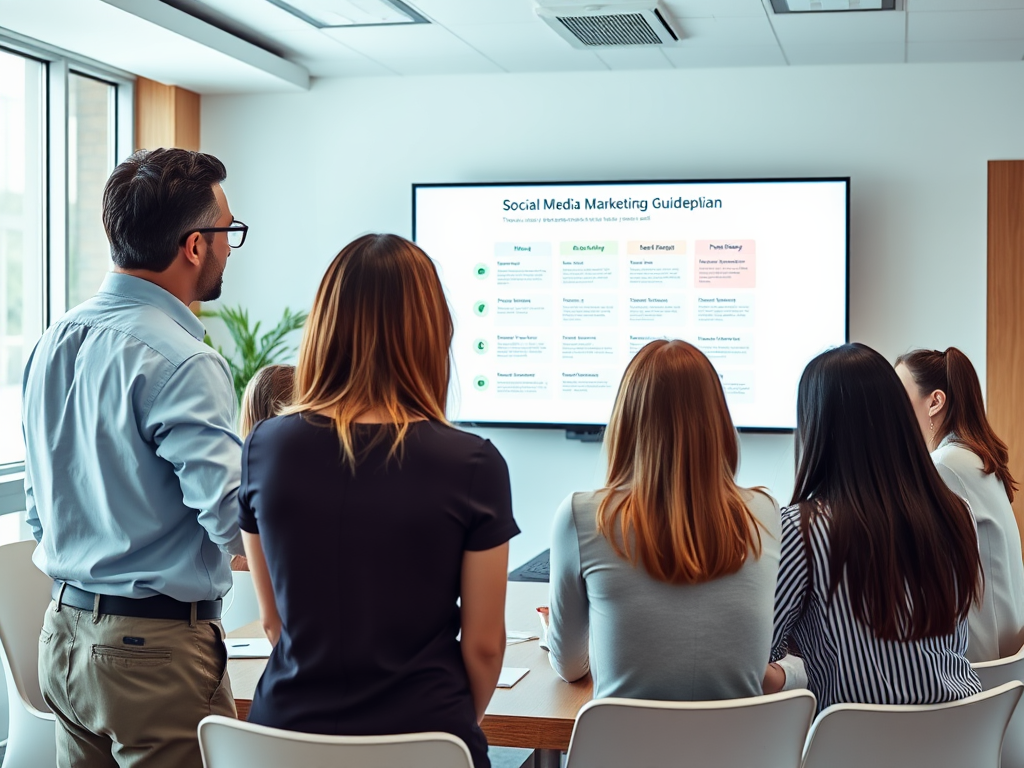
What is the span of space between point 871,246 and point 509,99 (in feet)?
5.80

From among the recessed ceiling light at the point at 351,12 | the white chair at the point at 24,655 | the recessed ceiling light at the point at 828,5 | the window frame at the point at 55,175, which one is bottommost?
the white chair at the point at 24,655

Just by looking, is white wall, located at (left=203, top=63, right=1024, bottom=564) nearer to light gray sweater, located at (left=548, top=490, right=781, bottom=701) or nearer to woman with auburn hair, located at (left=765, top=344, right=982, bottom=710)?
woman with auburn hair, located at (left=765, top=344, right=982, bottom=710)

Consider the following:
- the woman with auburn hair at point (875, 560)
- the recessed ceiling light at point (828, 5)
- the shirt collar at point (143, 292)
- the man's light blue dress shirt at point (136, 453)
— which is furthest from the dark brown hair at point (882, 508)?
the recessed ceiling light at point (828, 5)

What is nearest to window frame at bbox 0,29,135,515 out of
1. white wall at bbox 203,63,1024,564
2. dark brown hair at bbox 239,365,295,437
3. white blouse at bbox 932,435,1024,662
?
white wall at bbox 203,63,1024,564

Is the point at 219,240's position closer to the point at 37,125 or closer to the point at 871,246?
the point at 37,125

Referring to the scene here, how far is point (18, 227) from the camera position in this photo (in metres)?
4.26

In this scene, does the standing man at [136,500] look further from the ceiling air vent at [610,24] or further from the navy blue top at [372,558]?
the ceiling air vent at [610,24]

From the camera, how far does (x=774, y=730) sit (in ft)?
5.32

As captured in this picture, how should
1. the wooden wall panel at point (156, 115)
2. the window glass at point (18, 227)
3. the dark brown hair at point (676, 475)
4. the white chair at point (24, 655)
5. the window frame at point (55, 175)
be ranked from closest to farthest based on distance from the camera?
1. the dark brown hair at point (676, 475)
2. the white chair at point (24, 655)
3. the window glass at point (18, 227)
4. the window frame at point (55, 175)
5. the wooden wall panel at point (156, 115)

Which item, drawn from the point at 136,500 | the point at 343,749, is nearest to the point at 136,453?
the point at 136,500

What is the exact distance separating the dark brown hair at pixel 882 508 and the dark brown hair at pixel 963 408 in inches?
29.8

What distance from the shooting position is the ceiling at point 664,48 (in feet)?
12.9

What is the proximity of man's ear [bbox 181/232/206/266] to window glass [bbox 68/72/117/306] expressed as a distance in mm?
3075

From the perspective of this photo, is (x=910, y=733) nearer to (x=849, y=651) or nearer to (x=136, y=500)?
(x=849, y=651)
